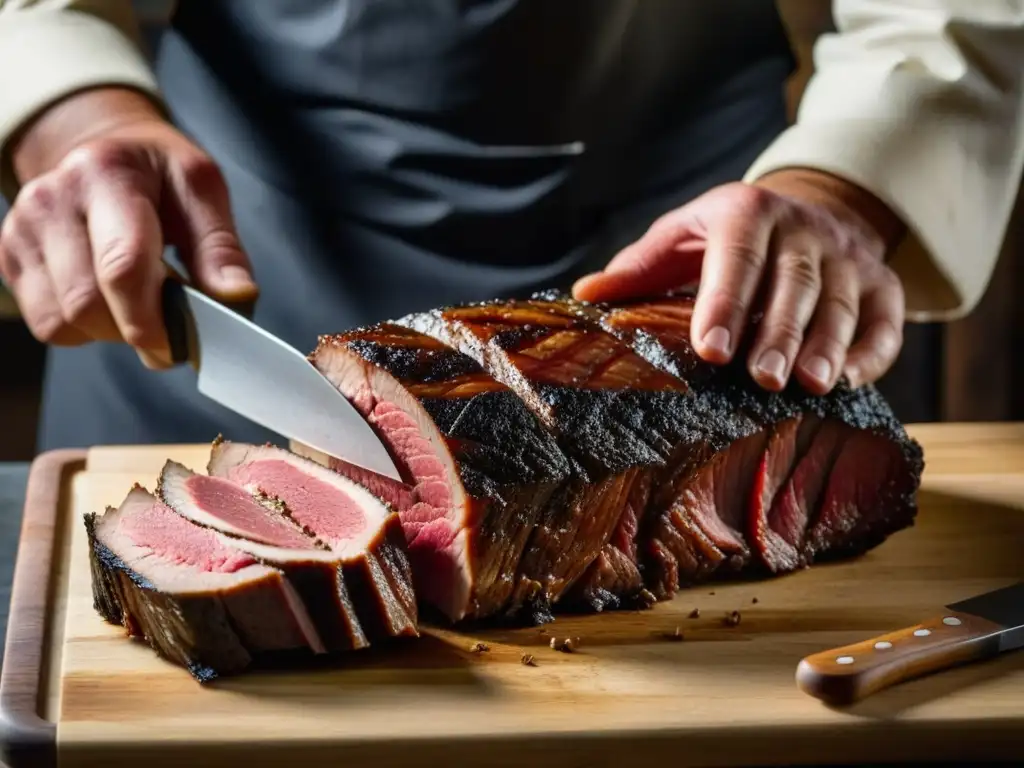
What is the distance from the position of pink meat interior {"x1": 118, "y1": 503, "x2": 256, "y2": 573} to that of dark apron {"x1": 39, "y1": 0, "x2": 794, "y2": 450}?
1412 mm

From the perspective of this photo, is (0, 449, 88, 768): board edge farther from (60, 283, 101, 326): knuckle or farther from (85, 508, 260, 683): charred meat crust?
(60, 283, 101, 326): knuckle

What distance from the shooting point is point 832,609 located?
94.6 inches

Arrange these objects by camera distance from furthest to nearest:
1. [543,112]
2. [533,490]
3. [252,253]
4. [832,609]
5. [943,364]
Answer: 1. [943,364]
2. [252,253]
3. [543,112]
4. [832,609]
5. [533,490]

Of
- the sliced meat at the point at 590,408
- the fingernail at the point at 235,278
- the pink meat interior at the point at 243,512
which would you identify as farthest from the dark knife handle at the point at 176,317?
the sliced meat at the point at 590,408

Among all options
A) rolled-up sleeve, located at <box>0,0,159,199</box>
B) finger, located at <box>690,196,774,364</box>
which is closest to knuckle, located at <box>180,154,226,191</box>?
rolled-up sleeve, located at <box>0,0,159,199</box>

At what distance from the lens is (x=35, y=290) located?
112 inches

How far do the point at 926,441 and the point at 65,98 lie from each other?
2.17 metres

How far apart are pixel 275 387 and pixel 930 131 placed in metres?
1.74

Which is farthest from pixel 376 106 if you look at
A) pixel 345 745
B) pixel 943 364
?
pixel 943 364

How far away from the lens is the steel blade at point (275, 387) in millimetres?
2420

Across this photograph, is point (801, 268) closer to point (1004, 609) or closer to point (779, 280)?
point (779, 280)

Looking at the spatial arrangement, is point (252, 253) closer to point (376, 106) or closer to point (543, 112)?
point (376, 106)

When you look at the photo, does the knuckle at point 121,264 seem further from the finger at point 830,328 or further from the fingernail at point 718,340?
the finger at point 830,328

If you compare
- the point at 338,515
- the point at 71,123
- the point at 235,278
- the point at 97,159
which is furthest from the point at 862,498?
the point at 71,123
